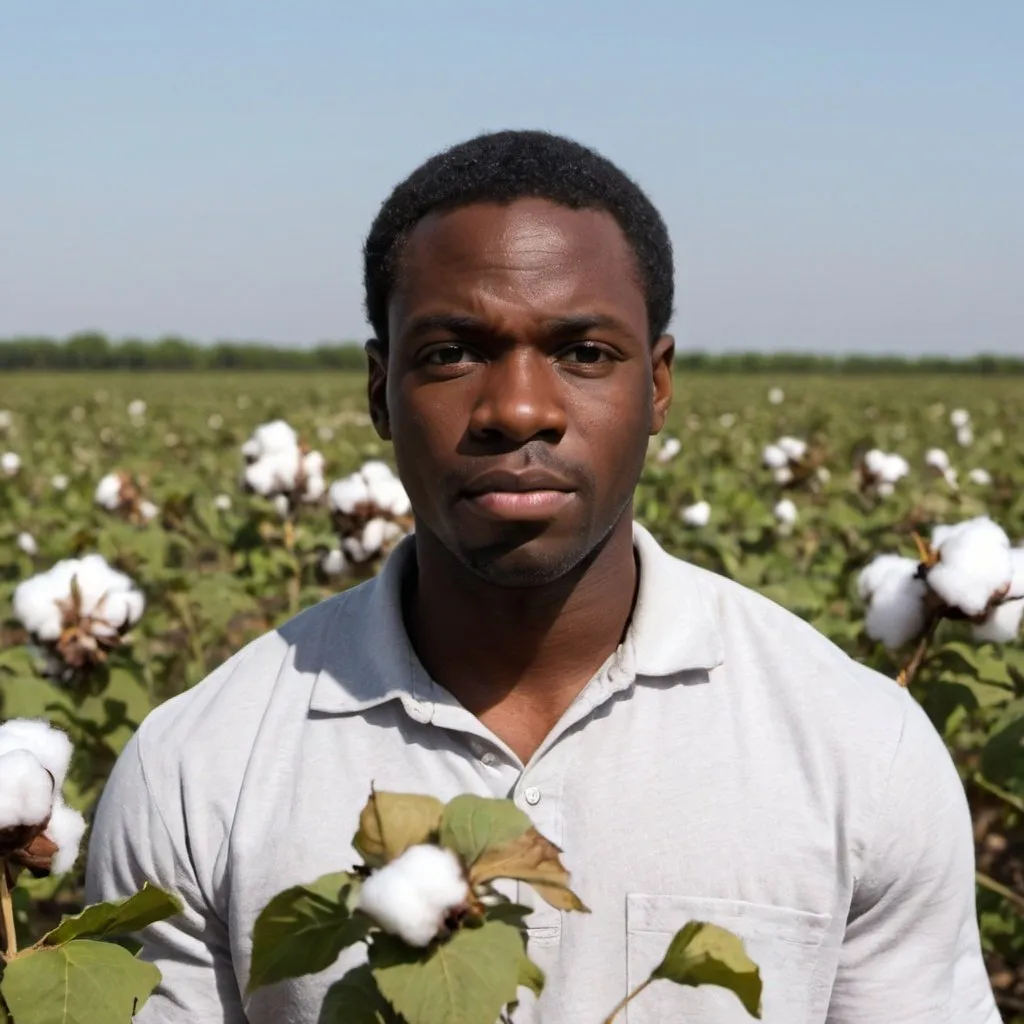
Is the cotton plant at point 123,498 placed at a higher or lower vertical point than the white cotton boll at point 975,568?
lower

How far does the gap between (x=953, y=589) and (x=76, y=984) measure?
1.63 meters

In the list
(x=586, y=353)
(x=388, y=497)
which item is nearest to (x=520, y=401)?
(x=586, y=353)

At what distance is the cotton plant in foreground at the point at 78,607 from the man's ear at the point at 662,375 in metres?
1.30

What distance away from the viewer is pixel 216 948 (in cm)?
Result: 173

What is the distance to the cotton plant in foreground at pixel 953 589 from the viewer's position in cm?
241

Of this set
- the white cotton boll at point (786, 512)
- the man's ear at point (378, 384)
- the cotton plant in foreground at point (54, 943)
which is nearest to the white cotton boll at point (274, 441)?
the white cotton boll at point (786, 512)

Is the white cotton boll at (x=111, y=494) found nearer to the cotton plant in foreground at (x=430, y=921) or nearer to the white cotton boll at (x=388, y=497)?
the white cotton boll at (x=388, y=497)

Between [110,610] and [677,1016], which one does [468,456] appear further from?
[110,610]

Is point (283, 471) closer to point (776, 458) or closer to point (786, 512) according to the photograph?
point (786, 512)

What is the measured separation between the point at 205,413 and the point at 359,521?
729 inches

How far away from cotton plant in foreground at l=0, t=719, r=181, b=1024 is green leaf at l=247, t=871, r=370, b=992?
0.26 metres

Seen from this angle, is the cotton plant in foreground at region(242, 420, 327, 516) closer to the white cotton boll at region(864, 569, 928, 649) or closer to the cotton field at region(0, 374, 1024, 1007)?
the cotton field at region(0, 374, 1024, 1007)

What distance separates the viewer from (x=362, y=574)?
4.92m

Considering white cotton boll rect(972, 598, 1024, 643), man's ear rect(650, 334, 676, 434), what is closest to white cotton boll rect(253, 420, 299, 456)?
white cotton boll rect(972, 598, 1024, 643)
